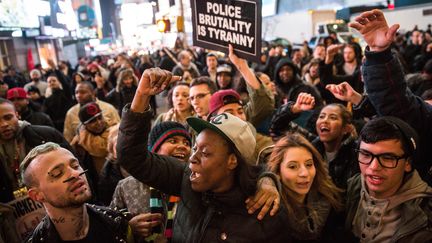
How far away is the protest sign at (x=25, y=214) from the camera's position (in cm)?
288

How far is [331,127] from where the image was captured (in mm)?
3531

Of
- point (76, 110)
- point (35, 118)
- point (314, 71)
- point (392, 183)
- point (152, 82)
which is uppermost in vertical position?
point (152, 82)

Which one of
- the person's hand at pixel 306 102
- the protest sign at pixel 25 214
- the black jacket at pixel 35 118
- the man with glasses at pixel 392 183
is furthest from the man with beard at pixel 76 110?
the man with glasses at pixel 392 183

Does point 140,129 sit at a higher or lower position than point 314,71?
higher

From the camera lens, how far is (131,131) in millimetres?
2029

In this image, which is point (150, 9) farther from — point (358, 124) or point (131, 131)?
point (131, 131)

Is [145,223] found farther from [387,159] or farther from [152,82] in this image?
[387,159]

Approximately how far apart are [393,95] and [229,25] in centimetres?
184

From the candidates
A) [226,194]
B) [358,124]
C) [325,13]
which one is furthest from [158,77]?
[325,13]

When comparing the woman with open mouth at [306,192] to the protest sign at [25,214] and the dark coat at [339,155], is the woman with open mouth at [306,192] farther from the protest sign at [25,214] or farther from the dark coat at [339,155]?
the protest sign at [25,214]

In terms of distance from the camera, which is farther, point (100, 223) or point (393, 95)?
point (393, 95)

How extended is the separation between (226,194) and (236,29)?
216cm

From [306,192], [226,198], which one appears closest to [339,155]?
[306,192]

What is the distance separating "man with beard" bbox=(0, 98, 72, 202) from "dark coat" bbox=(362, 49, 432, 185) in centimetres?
284
